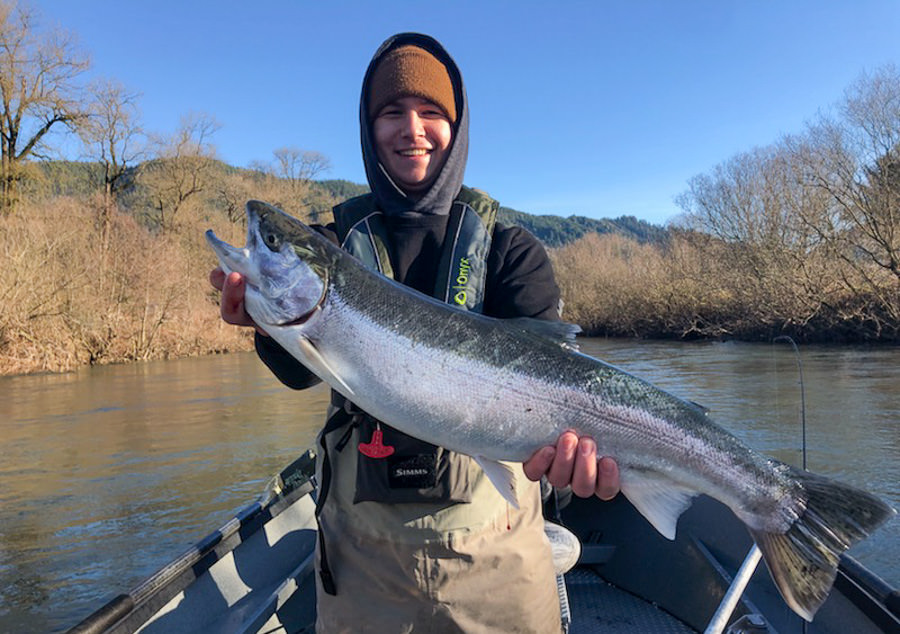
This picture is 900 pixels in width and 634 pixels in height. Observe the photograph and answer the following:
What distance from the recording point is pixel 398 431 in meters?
2.51

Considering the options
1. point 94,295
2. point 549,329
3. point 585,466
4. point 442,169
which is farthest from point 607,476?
point 94,295

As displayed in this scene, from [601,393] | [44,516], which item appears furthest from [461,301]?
[44,516]

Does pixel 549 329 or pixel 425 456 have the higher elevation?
pixel 549 329

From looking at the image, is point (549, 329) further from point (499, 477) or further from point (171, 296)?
point (171, 296)

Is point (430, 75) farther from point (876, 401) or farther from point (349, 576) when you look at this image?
point (876, 401)

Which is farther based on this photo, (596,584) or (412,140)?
(596,584)

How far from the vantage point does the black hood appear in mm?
2877

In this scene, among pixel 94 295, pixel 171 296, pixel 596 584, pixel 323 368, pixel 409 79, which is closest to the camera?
pixel 323 368

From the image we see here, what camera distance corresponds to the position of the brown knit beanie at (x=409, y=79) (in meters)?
2.80

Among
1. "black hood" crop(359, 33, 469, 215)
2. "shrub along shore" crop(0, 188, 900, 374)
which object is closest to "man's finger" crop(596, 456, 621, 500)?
"black hood" crop(359, 33, 469, 215)

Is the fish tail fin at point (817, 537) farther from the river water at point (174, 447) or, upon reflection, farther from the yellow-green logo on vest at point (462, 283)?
the river water at point (174, 447)

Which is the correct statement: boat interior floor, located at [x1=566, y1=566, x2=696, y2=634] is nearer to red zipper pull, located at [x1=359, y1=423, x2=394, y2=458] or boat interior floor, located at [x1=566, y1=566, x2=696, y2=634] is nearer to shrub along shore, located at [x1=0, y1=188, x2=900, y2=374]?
red zipper pull, located at [x1=359, y1=423, x2=394, y2=458]

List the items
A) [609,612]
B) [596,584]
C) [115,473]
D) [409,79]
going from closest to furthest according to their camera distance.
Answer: [409,79] < [609,612] < [596,584] < [115,473]

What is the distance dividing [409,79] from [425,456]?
1.63 metres
